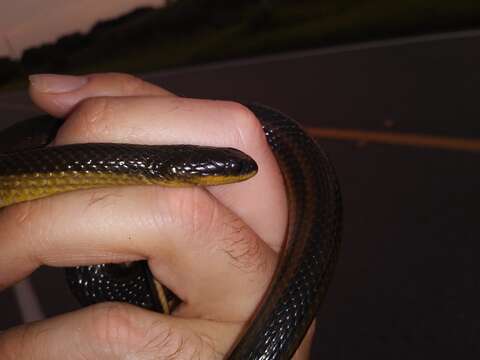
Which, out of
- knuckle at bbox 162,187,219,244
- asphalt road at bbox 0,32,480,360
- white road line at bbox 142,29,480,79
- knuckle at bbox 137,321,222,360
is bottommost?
asphalt road at bbox 0,32,480,360

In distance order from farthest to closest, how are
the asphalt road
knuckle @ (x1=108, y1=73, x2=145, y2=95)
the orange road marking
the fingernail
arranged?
the orange road marking
the asphalt road
knuckle @ (x1=108, y1=73, x2=145, y2=95)
the fingernail

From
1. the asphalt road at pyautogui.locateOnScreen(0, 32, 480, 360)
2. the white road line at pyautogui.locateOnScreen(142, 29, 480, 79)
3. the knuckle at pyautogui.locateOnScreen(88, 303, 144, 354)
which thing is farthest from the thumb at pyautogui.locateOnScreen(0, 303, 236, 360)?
the white road line at pyautogui.locateOnScreen(142, 29, 480, 79)

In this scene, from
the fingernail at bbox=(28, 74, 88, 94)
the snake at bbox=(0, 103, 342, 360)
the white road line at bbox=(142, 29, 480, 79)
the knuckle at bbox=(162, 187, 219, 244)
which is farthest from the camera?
the white road line at bbox=(142, 29, 480, 79)

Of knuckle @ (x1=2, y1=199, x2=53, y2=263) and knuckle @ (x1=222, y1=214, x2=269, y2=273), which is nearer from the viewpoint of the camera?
knuckle @ (x1=2, y1=199, x2=53, y2=263)

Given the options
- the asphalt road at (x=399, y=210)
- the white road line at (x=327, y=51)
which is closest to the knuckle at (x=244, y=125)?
the asphalt road at (x=399, y=210)

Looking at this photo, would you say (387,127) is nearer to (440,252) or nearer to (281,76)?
(440,252)

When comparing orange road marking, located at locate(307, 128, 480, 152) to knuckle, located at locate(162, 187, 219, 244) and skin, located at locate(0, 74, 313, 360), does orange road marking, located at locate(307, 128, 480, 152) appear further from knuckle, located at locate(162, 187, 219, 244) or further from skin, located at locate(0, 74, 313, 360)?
knuckle, located at locate(162, 187, 219, 244)
